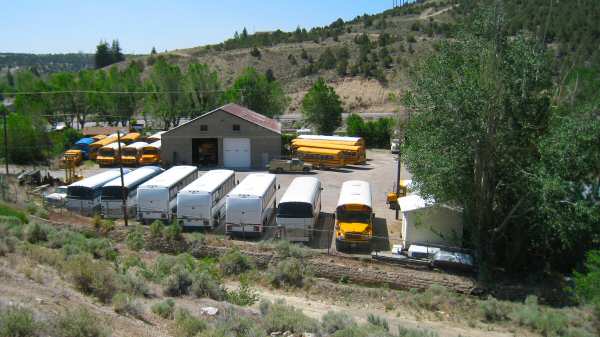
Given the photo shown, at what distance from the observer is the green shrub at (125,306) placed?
1161 cm

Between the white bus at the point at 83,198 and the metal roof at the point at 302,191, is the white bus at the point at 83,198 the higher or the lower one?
the lower one

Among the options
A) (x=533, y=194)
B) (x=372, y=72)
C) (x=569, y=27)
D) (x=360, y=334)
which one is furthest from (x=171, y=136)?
(x=372, y=72)

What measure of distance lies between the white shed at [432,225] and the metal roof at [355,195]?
1851mm

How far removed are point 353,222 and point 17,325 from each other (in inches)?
570

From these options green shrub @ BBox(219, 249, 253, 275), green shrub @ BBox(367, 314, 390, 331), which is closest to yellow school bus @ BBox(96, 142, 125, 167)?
green shrub @ BBox(219, 249, 253, 275)

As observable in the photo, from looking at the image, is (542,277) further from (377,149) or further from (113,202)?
(377,149)

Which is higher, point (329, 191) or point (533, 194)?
point (533, 194)

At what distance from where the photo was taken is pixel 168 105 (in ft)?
178

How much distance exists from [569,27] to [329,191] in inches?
1606

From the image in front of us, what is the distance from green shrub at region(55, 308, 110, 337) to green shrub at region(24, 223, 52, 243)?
459 inches

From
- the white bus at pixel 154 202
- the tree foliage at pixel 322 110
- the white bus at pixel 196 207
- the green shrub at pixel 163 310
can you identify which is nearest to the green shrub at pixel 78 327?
the green shrub at pixel 163 310

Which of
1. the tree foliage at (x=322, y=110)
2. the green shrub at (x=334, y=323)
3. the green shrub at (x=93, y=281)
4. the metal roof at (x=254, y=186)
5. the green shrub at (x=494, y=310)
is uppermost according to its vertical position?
the tree foliage at (x=322, y=110)

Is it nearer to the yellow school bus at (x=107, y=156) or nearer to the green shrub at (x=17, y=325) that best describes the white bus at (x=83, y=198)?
the yellow school bus at (x=107, y=156)

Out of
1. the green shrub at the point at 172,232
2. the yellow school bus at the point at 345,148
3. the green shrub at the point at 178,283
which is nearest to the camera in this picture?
the green shrub at the point at 178,283
